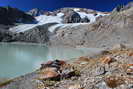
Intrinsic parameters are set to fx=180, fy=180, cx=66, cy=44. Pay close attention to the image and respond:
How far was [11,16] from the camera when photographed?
156m

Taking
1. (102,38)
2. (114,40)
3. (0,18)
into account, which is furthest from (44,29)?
(114,40)

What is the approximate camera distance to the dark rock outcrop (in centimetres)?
13938

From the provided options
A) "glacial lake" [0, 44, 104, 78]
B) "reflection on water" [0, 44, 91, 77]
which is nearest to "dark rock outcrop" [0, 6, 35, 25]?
"glacial lake" [0, 44, 104, 78]

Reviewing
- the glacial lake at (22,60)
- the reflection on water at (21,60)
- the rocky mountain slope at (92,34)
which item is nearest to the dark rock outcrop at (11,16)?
the rocky mountain slope at (92,34)

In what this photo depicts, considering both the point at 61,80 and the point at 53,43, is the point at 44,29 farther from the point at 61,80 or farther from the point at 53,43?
the point at 61,80

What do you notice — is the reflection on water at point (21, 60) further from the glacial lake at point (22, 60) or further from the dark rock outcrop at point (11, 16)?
the dark rock outcrop at point (11, 16)

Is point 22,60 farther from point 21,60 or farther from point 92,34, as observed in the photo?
point 92,34

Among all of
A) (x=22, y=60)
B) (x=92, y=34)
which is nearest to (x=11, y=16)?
(x=92, y=34)

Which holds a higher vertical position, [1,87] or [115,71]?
[115,71]

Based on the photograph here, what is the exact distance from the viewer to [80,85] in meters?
9.41

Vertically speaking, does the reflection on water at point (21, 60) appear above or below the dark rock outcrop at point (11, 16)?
below

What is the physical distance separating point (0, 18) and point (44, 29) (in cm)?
3897

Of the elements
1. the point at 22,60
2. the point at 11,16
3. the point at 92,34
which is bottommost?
the point at 22,60

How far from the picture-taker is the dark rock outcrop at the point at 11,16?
457ft
